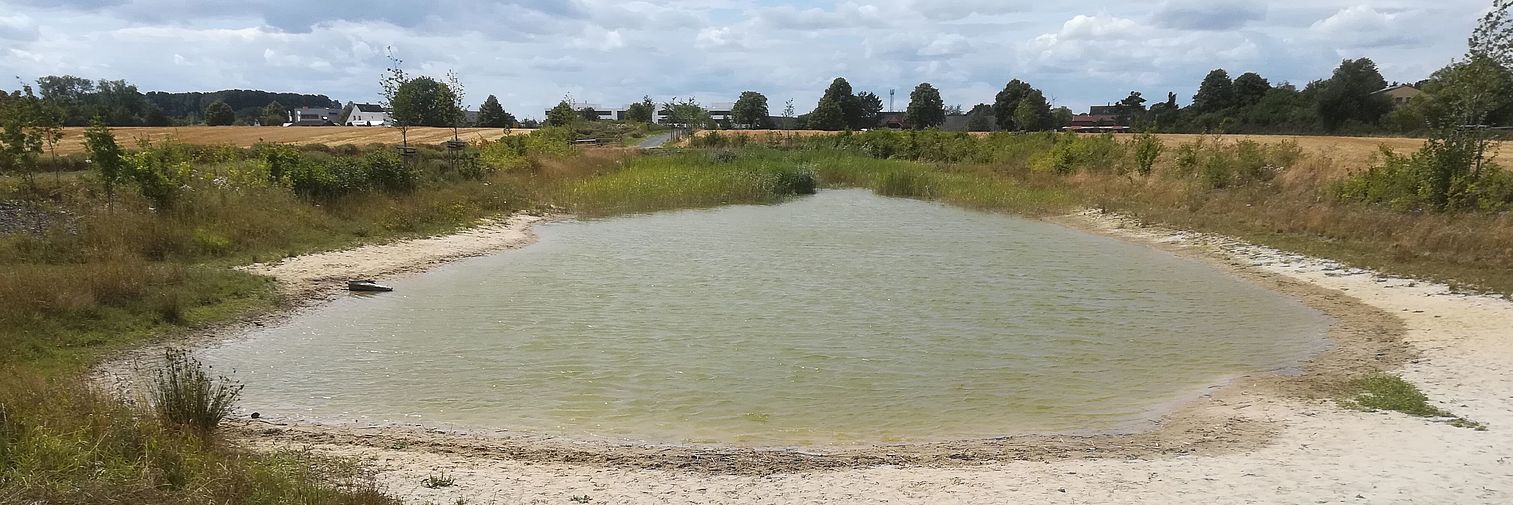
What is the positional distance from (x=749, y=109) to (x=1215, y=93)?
53.4 metres

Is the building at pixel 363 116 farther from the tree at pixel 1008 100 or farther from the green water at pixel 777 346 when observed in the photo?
the green water at pixel 777 346

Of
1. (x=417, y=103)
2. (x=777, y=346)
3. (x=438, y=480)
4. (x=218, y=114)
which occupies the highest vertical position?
(x=218, y=114)

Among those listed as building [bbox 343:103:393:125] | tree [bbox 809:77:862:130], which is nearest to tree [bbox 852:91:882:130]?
tree [bbox 809:77:862:130]

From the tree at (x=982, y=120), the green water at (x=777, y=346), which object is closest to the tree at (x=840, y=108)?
the tree at (x=982, y=120)

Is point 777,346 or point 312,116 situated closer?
point 777,346

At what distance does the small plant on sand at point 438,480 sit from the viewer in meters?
5.72

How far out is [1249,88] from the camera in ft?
304

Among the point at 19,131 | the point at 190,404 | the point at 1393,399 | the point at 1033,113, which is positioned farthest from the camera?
the point at 1033,113

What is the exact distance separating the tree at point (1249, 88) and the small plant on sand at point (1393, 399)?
95.4 metres

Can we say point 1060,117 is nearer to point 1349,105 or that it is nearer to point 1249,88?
point 1249,88

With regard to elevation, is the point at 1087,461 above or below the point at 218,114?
below

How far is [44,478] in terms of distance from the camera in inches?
168

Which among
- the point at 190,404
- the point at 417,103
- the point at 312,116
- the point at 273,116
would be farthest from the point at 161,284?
the point at 312,116

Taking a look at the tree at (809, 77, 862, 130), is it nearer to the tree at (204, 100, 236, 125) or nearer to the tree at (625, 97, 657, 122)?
the tree at (625, 97, 657, 122)
